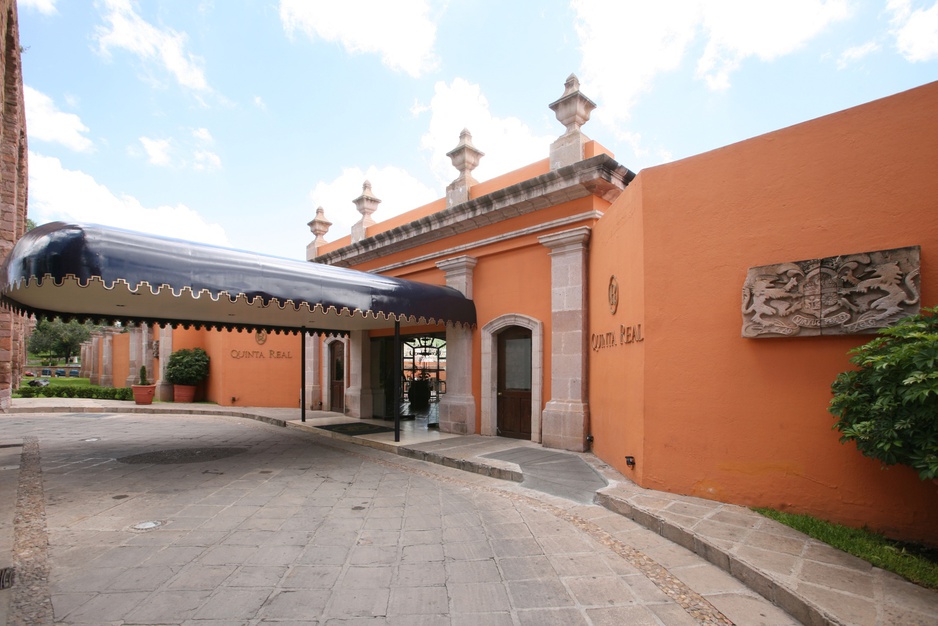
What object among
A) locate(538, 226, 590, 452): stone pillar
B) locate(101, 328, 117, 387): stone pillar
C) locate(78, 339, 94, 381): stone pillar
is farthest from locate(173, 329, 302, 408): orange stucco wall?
locate(78, 339, 94, 381): stone pillar

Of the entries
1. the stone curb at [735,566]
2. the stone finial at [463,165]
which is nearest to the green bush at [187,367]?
the stone finial at [463,165]

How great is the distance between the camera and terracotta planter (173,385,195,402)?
55.0 feet

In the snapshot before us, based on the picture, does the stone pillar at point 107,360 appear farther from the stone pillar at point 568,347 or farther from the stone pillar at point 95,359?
the stone pillar at point 568,347

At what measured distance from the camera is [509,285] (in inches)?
360

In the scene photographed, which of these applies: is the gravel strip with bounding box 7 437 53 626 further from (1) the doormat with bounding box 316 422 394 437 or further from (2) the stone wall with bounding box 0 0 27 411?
(2) the stone wall with bounding box 0 0 27 411

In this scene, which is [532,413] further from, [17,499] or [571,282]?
[17,499]

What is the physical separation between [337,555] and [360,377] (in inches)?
346

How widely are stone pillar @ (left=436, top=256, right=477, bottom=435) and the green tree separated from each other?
3680cm

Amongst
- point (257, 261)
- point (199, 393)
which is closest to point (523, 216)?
point (257, 261)

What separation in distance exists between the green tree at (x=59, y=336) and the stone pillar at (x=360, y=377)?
32.9 meters

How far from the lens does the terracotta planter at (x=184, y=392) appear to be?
55.0 ft

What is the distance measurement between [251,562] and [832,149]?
19.8 feet

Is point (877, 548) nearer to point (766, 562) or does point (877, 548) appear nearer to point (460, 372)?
point (766, 562)

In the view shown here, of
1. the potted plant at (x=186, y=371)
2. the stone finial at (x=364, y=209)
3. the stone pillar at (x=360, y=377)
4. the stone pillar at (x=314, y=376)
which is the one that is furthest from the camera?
the potted plant at (x=186, y=371)
